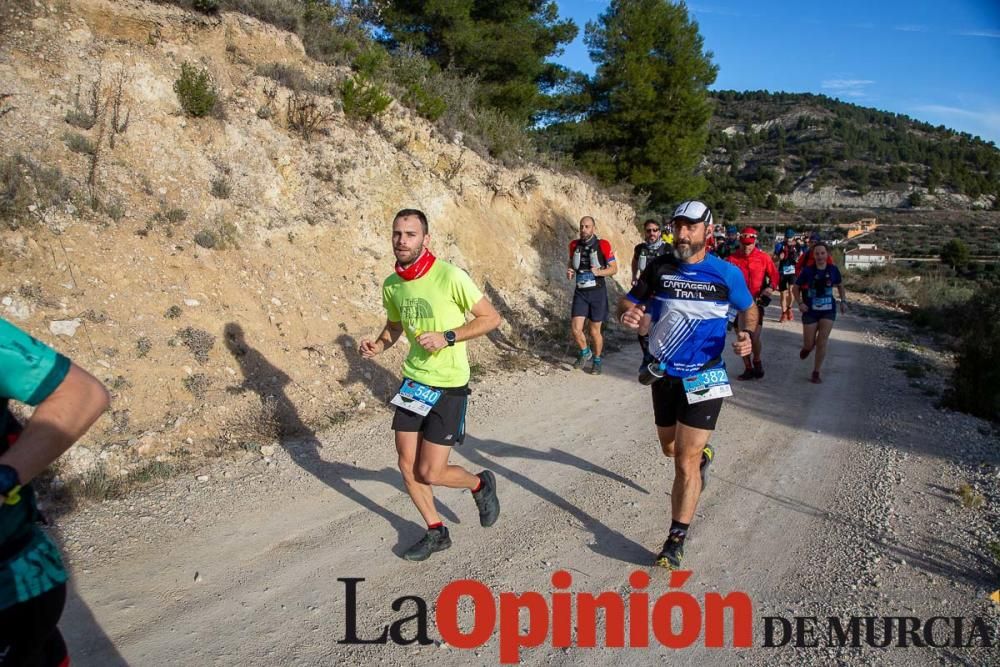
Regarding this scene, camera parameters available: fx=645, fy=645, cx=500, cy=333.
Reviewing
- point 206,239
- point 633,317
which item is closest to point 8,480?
point 633,317

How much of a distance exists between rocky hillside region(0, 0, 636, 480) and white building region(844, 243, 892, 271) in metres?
27.4

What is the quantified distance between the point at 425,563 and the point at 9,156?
694 cm

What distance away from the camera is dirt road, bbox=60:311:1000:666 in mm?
3521

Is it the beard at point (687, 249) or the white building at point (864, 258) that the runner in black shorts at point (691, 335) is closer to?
the beard at point (687, 249)

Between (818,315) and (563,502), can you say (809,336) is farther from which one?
(563,502)

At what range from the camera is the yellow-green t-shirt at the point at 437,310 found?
13.9 ft

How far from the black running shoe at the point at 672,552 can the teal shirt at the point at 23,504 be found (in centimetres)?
342

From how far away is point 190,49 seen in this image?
407 inches

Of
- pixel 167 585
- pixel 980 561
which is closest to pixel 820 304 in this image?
pixel 980 561

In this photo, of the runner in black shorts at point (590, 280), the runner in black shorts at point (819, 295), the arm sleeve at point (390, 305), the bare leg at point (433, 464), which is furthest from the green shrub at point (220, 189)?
the runner in black shorts at point (819, 295)

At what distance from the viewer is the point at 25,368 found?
1.75 metres

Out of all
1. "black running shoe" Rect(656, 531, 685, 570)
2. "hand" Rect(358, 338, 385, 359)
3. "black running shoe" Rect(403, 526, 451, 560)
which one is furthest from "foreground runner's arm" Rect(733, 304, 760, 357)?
"hand" Rect(358, 338, 385, 359)

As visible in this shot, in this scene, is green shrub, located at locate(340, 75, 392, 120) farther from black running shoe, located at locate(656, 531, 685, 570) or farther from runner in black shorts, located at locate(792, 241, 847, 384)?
black running shoe, located at locate(656, 531, 685, 570)

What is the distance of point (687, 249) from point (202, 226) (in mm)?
6618
